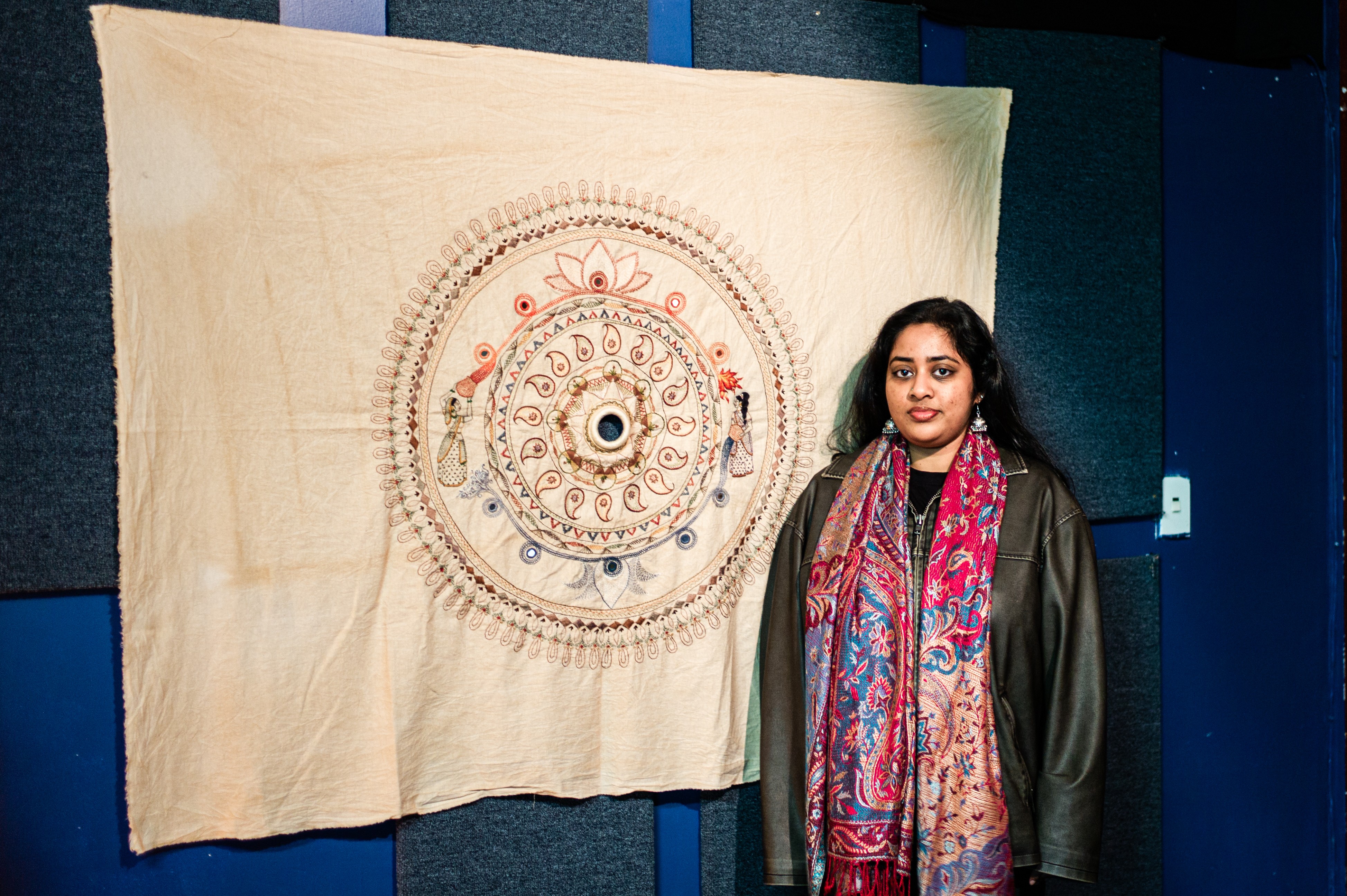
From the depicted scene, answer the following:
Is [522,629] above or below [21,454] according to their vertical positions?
below

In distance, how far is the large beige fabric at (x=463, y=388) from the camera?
134cm

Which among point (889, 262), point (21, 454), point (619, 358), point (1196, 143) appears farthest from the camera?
point (1196, 143)

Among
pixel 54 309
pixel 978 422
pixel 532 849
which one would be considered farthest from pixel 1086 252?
pixel 54 309

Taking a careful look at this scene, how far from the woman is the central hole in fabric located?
0.41 meters

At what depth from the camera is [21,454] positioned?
1.32 meters

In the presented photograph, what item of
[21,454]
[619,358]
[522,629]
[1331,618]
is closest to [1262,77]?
[1331,618]

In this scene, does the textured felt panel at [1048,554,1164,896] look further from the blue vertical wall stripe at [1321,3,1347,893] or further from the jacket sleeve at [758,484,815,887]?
the jacket sleeve at [758,484,815,887]

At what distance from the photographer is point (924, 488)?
1.46 meters

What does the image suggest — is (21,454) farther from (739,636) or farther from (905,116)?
(905,116)

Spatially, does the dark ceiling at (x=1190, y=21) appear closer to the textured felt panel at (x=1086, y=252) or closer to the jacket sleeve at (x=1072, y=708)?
the textured felt panel at (x=1086, y=252)

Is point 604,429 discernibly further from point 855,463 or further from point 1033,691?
point 1033,691

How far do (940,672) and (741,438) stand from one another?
1.81 ft

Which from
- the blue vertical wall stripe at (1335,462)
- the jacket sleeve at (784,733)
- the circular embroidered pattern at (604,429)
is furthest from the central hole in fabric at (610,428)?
the blue vertical wall stripe at (1335,462)

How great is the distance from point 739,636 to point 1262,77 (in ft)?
6.00
